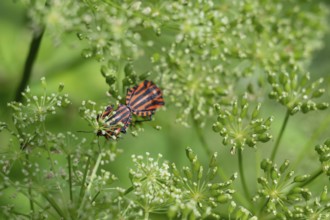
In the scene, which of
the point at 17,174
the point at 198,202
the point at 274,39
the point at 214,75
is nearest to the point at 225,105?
the point at 214,75

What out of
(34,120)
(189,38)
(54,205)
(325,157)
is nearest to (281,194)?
(325,157)

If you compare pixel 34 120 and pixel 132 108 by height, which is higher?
pixel 132 108

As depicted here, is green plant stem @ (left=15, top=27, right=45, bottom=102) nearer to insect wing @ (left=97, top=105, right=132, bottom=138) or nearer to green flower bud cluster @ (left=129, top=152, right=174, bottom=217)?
insect wing @ (left=97, top=105, right=132, bottom=138)

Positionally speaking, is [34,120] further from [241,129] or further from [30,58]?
Answer: [241,129]

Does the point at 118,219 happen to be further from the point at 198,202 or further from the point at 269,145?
the point at 269,145

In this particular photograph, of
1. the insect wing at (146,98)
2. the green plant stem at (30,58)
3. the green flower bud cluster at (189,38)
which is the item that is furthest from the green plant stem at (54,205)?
the green plant stem at (30,58)

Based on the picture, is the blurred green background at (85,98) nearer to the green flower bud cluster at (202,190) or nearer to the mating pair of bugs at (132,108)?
the mating pair of bugs at (132,108)
